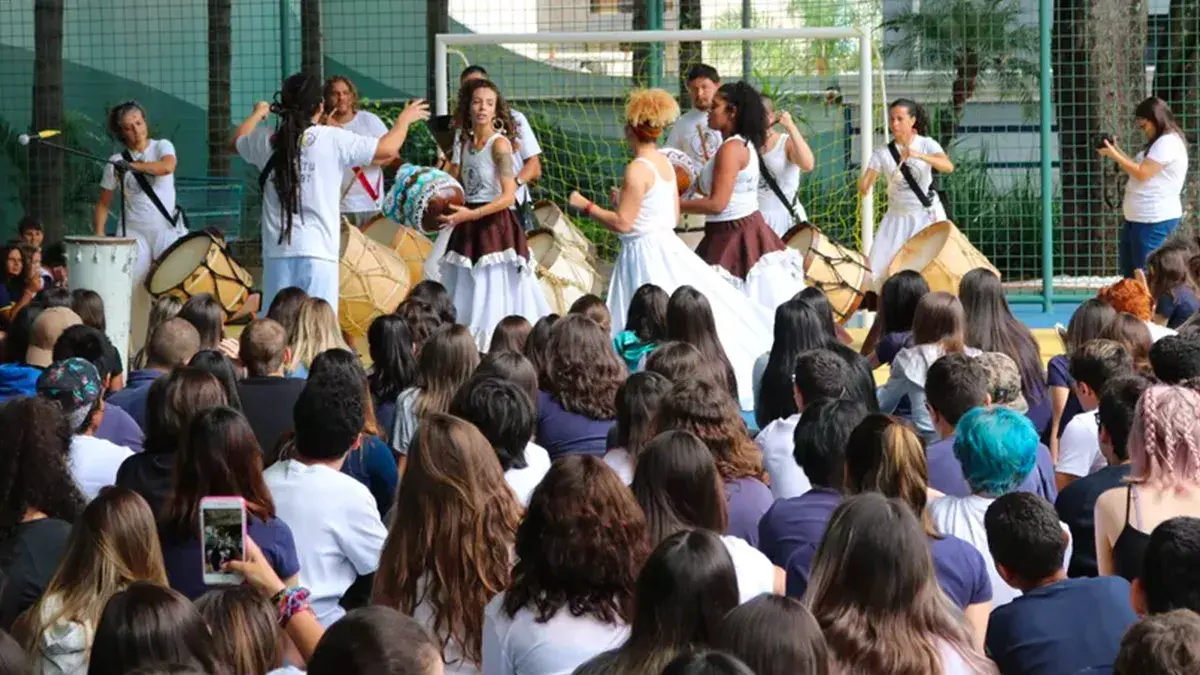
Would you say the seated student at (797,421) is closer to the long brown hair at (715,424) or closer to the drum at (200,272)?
the long brown hair at (715,424)

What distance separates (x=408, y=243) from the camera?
38.2 feet

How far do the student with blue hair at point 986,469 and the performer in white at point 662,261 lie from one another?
183 inches

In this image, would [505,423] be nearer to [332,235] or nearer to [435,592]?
[435,592]

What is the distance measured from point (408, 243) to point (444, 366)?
19.1 feet

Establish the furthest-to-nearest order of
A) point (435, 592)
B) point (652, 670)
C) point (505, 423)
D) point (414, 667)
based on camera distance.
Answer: point (505, 423)
point (435, 592)
point (652, 670)
point (414, 667)

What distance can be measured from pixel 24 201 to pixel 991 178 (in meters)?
7.22

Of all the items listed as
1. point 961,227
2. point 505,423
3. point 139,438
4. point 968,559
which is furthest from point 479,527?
point 961,227

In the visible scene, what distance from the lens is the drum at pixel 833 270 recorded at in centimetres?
1045

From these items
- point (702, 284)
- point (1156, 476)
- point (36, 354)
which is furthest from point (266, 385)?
point (702, 284)

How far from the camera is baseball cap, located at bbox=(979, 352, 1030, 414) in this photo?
5.59 metres

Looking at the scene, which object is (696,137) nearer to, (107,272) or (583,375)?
(107,272)

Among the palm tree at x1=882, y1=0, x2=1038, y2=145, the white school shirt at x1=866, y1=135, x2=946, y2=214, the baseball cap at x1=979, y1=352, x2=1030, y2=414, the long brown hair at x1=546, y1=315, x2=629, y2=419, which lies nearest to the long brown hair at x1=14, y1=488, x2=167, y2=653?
the long brown hair at x1=546, y1=315, x2=629, y2=419

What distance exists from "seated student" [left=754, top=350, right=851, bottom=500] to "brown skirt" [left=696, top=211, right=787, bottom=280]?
414 cm

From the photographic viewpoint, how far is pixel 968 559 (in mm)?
4176
